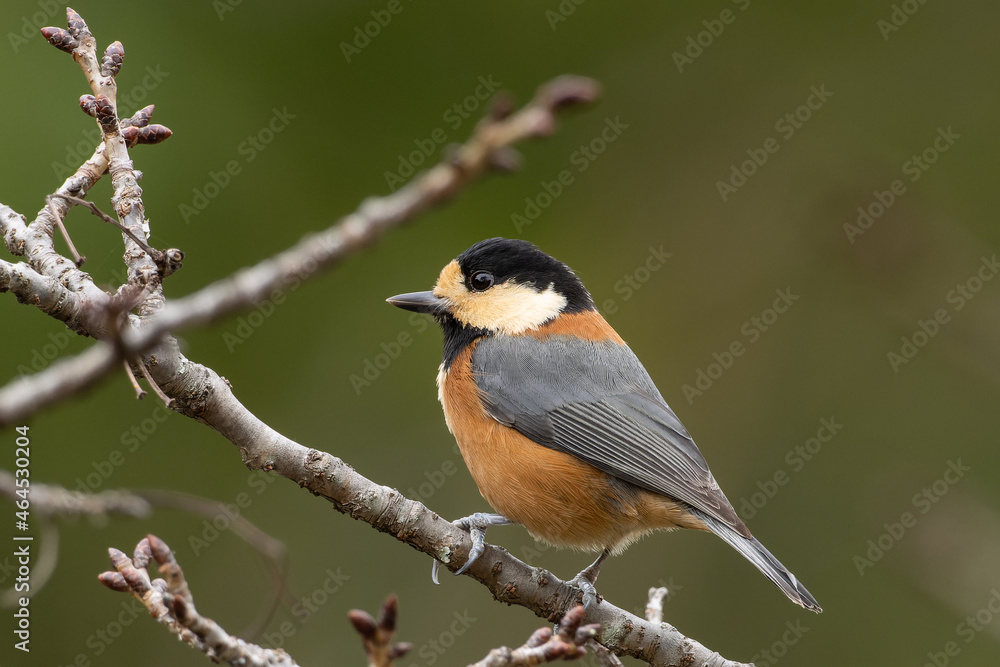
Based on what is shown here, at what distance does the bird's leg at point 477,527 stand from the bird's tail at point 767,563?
79 cm

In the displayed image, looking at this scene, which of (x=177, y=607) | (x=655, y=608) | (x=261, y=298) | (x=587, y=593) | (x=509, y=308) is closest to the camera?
(x=261, y=298)

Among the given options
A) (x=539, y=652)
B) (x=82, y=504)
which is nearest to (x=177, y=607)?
(x=82, y=504)

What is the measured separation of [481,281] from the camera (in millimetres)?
3951

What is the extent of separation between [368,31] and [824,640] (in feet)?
15.9

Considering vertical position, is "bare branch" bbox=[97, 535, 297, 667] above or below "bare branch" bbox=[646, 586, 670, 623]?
below

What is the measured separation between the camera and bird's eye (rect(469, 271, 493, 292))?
3.94m

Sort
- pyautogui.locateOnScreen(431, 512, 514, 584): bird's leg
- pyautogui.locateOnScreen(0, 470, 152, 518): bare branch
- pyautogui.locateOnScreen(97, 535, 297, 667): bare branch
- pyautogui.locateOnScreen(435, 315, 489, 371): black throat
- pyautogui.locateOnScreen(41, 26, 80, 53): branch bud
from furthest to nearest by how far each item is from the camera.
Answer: pyautogui.locateOnScreen(435, 315, 489, 371): black throat, pyautogui.locateOnScreen(431, 512, 514, 584): bird's leg, pyautogui.locateOnScreen(41, 26, 80, 53): branch bud, pyautogui.locateOnScreen(0, 470, 152, 518): bare branch, pyautogui.locateOnScreen(97, 535, 297, 667): bare branch

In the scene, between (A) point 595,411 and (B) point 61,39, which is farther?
(A) point 595,411

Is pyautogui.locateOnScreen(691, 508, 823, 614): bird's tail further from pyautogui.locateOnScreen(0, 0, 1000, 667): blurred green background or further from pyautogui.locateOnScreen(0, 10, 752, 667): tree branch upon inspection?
pyautogui.locateOnScreen(0, 0, 1000, 667): blurred green background

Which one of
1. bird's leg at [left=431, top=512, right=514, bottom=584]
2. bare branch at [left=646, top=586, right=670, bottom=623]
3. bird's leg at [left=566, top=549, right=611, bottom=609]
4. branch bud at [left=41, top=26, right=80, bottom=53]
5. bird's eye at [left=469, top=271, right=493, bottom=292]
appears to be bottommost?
bird's leg at [left=431, top=512, right=514, bottom=584]

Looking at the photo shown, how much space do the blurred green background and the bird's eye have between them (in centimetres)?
138

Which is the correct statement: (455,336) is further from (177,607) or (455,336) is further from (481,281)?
(177,607)

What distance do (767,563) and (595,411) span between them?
88cm

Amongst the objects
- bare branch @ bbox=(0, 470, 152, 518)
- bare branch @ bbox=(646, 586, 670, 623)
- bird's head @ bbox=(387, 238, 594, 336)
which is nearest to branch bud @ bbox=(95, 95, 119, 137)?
bare branch @ bbox=(0, 470, 152, 518)
